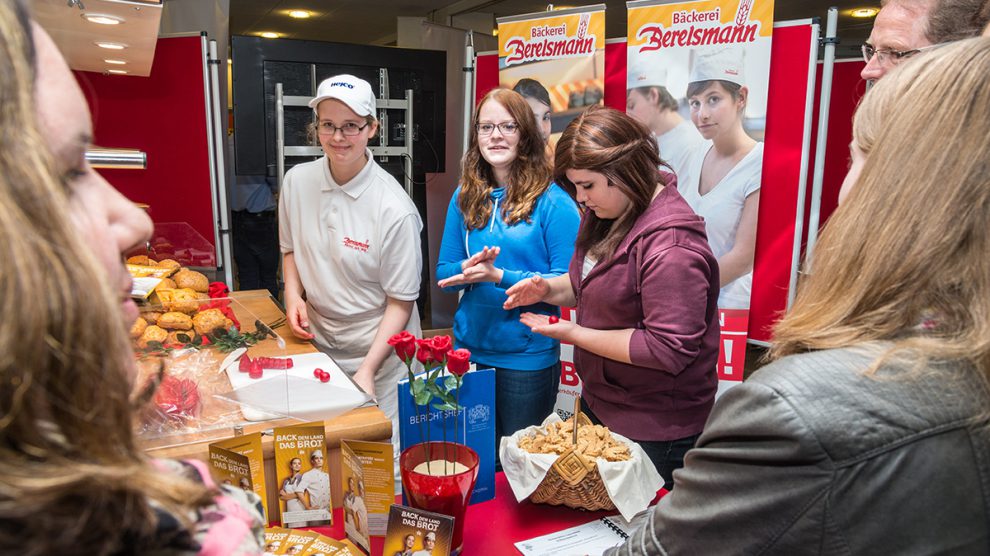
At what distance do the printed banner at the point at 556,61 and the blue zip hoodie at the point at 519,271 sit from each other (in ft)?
3.78

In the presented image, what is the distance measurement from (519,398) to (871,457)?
190 cm

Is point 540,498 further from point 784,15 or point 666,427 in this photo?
point 784,15

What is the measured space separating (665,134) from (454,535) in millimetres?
2596

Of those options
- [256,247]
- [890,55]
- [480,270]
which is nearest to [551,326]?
[480,270]

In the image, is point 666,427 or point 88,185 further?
point 666,427

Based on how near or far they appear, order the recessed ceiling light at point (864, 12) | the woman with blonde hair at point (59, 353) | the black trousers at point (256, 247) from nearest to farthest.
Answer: the woman with blonde hair at point (59, 353) < the black trousers at point (256, 247) < the recessed ceiling light at point (864, 12)

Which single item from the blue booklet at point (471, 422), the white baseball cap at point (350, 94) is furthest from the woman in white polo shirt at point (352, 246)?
the blue booklet at point (471, 422)

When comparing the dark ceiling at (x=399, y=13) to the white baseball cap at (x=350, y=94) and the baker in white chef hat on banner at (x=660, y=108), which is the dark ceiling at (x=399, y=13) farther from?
the white baseball cap at (x=350, y=94)

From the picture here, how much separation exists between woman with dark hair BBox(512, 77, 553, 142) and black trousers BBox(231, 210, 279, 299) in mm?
2518

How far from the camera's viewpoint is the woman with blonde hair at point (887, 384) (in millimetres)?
692

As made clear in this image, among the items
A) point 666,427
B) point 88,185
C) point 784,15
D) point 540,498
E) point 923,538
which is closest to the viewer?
point 88,185

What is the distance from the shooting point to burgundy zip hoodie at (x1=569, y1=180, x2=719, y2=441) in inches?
69.7

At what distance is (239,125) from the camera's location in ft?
12.6

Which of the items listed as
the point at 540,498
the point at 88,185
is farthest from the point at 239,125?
the point at 88,185
